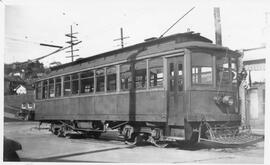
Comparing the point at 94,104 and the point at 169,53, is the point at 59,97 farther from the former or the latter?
the point at 169,53

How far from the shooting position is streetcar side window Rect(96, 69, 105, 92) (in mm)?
11654

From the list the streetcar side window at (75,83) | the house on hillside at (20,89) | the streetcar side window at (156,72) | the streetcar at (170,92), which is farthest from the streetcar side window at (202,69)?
the house on hillside at (20,89)

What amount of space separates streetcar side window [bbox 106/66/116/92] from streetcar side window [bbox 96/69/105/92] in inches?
13.0

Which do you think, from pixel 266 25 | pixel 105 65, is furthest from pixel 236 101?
pixel 105 65

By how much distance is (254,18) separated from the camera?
862cm

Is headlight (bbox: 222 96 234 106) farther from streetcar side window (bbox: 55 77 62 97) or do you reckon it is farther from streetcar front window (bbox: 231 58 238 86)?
streetcar side window (bbox: 55 77 62 97)

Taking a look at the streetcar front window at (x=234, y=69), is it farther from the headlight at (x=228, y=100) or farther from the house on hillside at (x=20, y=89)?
the house on hillside at (x=20, y=89)

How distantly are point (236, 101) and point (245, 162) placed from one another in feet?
8.71

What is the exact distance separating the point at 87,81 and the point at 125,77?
7.73 feet

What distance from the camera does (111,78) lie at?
1125 centimetres

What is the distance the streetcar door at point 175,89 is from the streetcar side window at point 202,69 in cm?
37

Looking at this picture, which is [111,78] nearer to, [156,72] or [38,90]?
[156,72]

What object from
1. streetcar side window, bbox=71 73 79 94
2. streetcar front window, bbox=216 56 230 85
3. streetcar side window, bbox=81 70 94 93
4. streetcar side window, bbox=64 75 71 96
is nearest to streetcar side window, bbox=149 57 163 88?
streetcar front window, bbox=216 56 230 85

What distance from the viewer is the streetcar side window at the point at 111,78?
1112 cm
